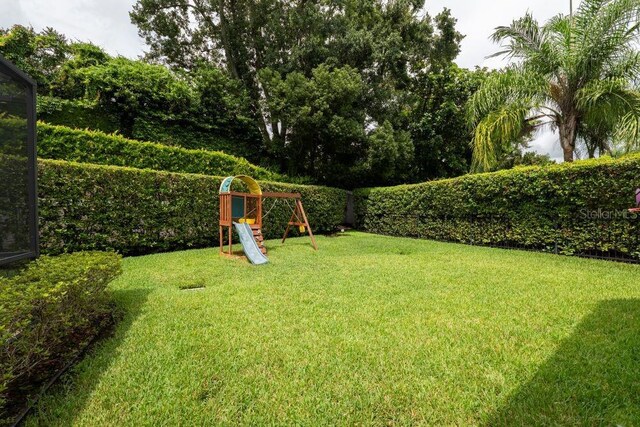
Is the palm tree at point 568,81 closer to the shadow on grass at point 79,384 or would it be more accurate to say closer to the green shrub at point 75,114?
the shadow on grass at point 79,384

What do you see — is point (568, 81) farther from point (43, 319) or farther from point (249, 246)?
point (43, 319)

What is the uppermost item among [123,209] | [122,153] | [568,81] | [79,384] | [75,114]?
[568,81]

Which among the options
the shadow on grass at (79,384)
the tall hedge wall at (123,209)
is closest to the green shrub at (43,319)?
the shadow on grass at (79,384)

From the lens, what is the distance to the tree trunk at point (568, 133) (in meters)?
8.12

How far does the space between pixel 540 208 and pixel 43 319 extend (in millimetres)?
9250

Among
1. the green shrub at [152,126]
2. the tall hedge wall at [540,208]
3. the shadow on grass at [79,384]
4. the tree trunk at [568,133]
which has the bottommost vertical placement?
the shadow on grass at [79,384]

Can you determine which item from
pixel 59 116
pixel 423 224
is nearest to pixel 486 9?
pixel 423 224

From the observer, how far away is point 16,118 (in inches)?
93.6

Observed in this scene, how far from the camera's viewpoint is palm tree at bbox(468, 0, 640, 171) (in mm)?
7168

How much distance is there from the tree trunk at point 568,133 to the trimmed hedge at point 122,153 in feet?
34.1

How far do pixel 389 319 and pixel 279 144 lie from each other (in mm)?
12777

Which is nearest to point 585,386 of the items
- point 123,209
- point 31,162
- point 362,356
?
point 362,356

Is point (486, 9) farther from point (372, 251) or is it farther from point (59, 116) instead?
point (59, 116)

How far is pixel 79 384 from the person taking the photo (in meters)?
1.88
